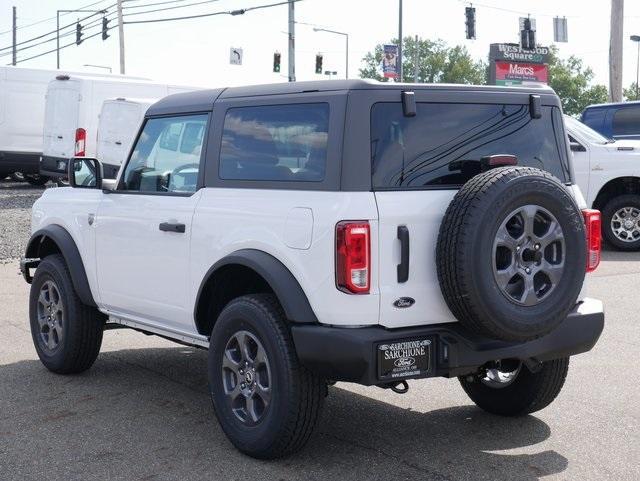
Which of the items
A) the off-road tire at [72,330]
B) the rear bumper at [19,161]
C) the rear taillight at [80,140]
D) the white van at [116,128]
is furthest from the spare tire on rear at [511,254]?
the rear bumper at [19,161]

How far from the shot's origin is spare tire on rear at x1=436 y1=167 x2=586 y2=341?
179 inches

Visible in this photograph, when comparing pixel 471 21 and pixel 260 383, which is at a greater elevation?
pixel 471 21

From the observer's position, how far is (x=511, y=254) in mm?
4680

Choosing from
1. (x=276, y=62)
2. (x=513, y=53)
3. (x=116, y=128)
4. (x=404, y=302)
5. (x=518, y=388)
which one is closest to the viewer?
(x=404, y=302)

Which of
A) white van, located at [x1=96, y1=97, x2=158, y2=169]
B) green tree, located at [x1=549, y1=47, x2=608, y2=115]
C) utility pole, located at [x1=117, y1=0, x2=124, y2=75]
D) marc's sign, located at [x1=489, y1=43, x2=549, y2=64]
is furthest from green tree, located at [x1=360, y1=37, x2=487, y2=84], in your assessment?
white van, located at [x1=96, y1=97, x2=158, y2=169]

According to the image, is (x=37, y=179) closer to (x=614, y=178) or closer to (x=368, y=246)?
(x=614, y=178)

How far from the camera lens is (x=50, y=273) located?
697 cm

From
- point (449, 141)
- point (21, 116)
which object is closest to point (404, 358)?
point (449, 141)

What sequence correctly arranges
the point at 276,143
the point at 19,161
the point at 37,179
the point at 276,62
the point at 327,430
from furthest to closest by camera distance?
the point at 276,62 → the point at 37,179 → the point at 19,161 → the point at 327,430 → the point at 276,143

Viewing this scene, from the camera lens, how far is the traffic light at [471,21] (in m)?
37.6

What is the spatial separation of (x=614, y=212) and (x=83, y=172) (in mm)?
9272

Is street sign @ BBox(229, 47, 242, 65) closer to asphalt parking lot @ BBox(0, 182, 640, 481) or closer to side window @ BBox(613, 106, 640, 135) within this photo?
side window @ BBox(613, 106, 640, 135)

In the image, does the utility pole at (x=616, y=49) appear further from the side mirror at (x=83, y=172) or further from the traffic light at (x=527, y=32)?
the side mirror at (x=83, y=172)

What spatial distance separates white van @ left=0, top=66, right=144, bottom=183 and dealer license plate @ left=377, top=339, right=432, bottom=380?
22129 mm
